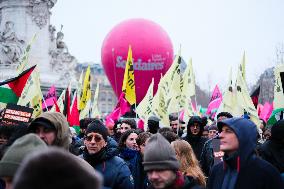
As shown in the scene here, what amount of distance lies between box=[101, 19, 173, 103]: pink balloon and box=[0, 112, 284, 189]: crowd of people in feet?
68.7

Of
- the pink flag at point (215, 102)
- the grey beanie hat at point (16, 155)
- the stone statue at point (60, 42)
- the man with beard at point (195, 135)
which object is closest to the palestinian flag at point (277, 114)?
the man with beard at point (195, 135)

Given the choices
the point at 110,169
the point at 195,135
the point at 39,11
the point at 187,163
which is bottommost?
the point at 195,135

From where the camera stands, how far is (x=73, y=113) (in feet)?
47.5

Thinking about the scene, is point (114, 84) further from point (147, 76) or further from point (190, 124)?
point (190, 124)

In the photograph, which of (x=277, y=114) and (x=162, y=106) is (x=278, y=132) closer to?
(x=277, y=114)

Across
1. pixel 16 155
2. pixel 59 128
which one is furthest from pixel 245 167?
pixel 16 155

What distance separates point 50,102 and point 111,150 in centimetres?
1043

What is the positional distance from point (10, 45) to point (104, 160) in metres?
24.3

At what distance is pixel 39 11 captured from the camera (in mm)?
29828

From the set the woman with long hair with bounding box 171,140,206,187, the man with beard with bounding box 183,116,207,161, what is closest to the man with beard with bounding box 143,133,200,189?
the woman with long hair with bounding box 171,140,206,187

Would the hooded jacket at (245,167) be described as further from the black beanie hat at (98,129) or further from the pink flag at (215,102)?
the pink flag at (215,102)

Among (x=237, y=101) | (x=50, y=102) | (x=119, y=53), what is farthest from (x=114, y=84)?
(x=237, y=101)

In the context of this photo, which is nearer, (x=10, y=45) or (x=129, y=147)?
(x=129, y=147)

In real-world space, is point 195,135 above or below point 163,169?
below
